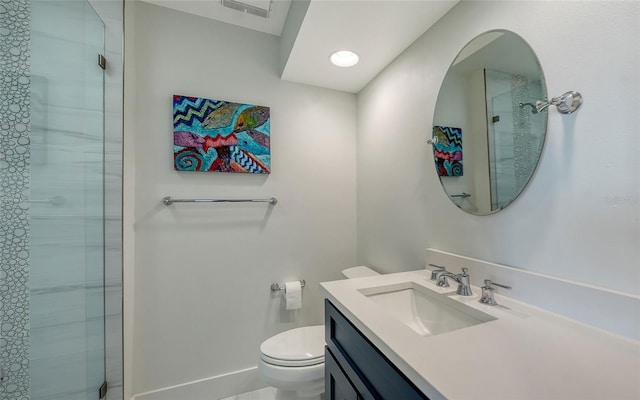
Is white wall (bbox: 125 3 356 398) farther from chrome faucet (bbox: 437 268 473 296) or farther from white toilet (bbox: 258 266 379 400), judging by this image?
chrome faucet (bbox: 437 268 473 296)

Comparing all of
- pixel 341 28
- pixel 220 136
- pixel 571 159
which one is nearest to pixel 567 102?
pixel 571 159

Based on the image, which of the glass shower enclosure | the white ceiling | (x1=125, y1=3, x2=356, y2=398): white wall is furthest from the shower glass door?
the white ceiling

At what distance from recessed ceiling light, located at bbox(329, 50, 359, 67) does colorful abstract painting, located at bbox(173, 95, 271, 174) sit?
546 mm

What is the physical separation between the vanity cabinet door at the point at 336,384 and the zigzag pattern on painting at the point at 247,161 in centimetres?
114

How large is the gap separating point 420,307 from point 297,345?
0.73 metres

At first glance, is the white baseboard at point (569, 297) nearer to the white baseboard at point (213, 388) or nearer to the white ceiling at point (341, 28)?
the white ceiling at point (341, 28)

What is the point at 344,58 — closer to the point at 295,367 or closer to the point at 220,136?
the point at 220,136

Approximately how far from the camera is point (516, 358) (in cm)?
52

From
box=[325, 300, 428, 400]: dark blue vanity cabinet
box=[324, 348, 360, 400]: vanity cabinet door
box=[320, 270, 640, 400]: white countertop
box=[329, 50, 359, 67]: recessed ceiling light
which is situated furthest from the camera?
box=[329, 50, 359, 67]: recessed ceiling light

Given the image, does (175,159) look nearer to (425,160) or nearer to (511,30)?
(425,160)

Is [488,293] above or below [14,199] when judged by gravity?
below

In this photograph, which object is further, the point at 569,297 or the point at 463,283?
the point at 463,283

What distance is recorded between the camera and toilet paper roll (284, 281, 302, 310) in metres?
1.64

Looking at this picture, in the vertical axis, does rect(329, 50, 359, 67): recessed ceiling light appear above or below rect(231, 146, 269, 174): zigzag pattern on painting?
above
